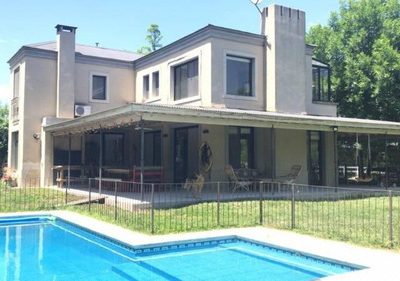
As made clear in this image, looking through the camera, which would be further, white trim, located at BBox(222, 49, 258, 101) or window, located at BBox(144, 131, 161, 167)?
window, located at BBox(144, 131, 161, 167)

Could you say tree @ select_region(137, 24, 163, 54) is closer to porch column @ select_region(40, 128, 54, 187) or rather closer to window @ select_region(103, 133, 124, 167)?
window @ select_region(103, 133, 124, 167)

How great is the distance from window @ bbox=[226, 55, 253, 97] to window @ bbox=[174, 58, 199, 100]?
144cm

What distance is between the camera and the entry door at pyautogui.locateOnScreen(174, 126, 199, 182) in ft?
59.6

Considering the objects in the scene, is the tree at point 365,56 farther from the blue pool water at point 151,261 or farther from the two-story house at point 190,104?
the blue pool water at point 151,261

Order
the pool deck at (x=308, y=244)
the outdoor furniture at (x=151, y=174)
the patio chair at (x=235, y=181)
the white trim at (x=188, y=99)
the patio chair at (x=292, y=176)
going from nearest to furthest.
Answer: the pool deck at (x=308, y=244) < the patio chair at (x=235, y=181) < the outdoor furniture at (x=151, y=174) < the patio chair at (x=292, y=176) < the white trim at (x=188, y=99)

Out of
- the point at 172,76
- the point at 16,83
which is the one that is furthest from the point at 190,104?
the point at 16,83

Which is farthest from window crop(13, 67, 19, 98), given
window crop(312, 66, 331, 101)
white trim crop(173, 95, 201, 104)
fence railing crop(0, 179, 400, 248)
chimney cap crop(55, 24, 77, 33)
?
window crop(312, 66, 331, 101)

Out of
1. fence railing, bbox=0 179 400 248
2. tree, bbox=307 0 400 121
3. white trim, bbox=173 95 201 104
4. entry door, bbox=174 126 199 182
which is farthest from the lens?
tree, bbox=307 0 400 121

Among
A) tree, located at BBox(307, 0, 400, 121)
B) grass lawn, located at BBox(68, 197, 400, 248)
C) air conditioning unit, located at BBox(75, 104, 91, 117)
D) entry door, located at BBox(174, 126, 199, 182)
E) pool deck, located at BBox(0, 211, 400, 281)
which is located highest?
tree, located at BBox(307, 0, 400, 121)

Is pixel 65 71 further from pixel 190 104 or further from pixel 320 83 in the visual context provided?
pixel 320 83

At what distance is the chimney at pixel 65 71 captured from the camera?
21.8 metres

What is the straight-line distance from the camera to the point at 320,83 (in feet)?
75.6

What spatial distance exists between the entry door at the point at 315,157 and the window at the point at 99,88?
1109 centimetres

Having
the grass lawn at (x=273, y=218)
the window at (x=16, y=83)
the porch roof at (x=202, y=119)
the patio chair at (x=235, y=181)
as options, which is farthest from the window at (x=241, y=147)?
the window at (x=16, y=83)
